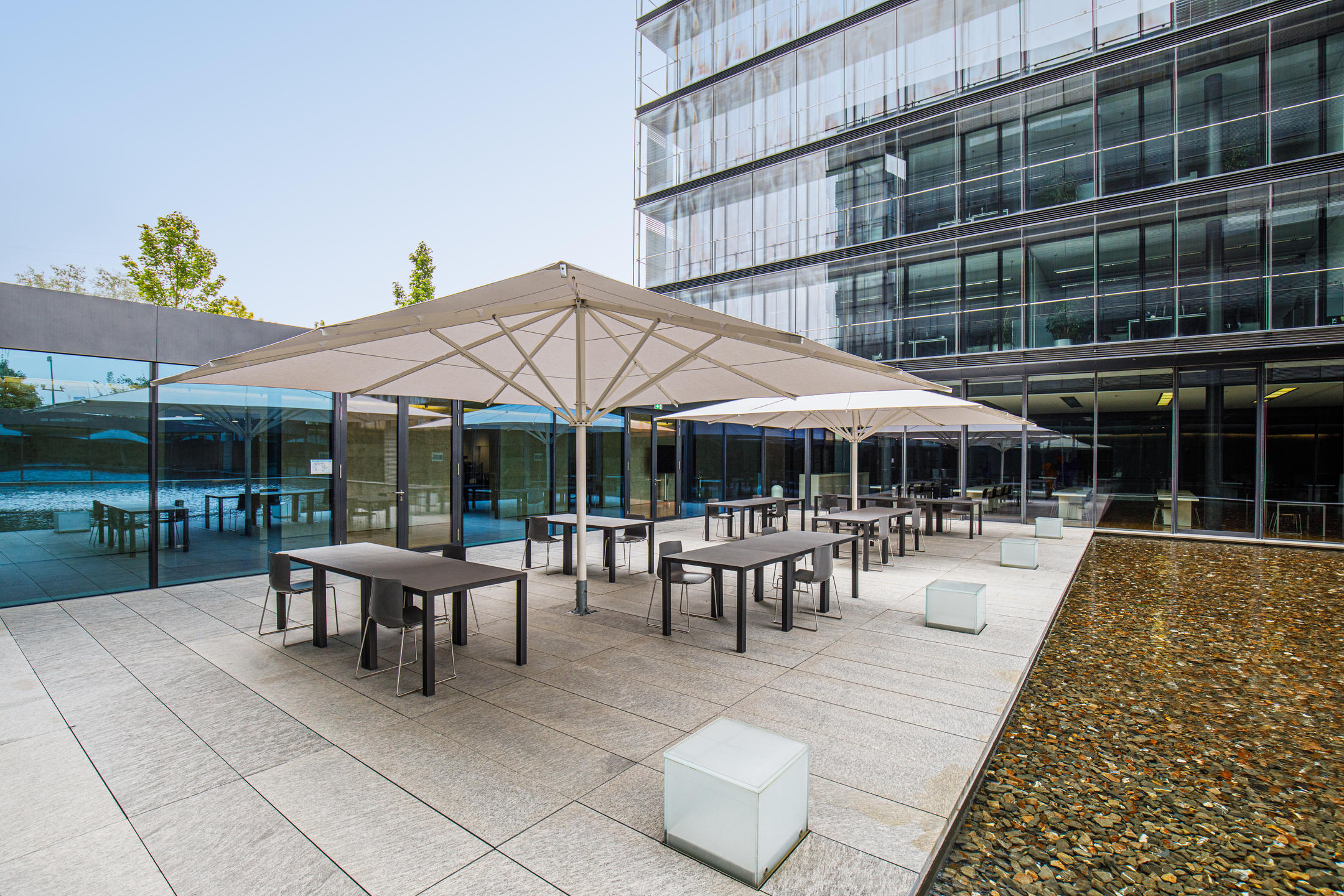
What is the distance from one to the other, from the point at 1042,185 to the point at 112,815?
58.5 ft

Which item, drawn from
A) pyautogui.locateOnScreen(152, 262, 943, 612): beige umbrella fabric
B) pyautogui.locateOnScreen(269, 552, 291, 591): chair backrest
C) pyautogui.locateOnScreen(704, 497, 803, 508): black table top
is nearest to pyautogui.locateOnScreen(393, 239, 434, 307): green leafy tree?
pyautogui.locateOnScreen(704, 497, 803, 508): black table top

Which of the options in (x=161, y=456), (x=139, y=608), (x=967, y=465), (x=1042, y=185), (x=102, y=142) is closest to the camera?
(x=139, y=608)

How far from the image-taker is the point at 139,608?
20.8ft

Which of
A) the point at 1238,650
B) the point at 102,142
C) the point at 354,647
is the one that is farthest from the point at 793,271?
the point at 102,142

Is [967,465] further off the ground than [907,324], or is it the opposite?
[907,324]

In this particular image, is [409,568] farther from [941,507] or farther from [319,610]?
[941,507]

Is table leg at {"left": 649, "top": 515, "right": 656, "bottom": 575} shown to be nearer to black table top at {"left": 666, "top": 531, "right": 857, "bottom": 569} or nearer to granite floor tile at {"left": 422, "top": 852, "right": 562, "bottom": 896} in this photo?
black table top at {"left": 666, "top": 531, "right": 857, "bottom": 569}

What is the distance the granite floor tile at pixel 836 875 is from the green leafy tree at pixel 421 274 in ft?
94.5

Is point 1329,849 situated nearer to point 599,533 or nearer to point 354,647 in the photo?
point 354,647

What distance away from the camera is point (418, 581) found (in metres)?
4.36

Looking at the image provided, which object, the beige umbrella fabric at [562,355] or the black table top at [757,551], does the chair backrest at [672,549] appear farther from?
the beige umbrella fabric at [562,355]

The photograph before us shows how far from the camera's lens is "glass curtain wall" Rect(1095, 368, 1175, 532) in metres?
13.1

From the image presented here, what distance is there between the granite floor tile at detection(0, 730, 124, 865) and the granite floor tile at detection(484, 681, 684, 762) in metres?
1.93

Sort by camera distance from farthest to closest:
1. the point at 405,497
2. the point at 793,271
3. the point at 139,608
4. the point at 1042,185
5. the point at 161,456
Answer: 1. the point at 793,271
2. the point at 1042,185
3. the point at 405,497
4. the point at 161,456
5. the point at 139,608
